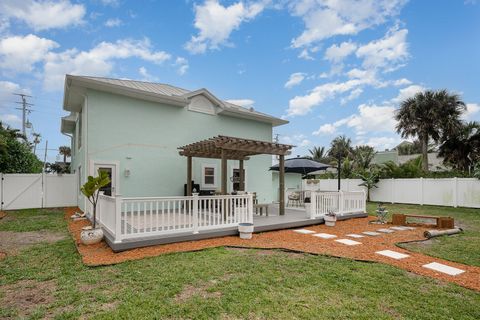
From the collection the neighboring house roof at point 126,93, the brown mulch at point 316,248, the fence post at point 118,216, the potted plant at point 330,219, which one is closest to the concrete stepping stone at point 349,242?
the brown mulch at point 316,248

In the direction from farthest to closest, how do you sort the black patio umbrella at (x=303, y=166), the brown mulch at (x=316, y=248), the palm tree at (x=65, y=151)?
the palm tree at (x=65, y=151)
the black patio umbrella at (x=303, y=166)
the brown mulch at (x=316, y=248)

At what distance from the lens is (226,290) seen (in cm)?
355

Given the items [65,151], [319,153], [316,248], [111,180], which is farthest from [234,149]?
[65,151]

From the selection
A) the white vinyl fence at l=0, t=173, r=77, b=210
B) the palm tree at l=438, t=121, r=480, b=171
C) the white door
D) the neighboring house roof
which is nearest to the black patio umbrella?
the neighboring house roof

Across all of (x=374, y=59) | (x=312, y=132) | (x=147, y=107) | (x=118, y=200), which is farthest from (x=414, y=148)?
(x=118, y=200)

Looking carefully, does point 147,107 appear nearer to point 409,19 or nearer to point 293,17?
point 293,17

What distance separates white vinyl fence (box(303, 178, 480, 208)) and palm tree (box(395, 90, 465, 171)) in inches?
209

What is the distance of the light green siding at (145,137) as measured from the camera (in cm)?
983

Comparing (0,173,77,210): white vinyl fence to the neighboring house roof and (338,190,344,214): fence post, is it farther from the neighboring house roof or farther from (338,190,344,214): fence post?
(338,190,344,214): fence post

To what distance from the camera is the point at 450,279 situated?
161 inches

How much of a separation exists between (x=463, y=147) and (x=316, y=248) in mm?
19294

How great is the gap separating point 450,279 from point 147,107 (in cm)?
1061

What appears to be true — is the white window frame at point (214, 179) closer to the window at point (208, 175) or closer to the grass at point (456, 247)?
the window at point (208, 175)

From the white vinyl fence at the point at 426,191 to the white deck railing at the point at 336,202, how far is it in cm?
197
